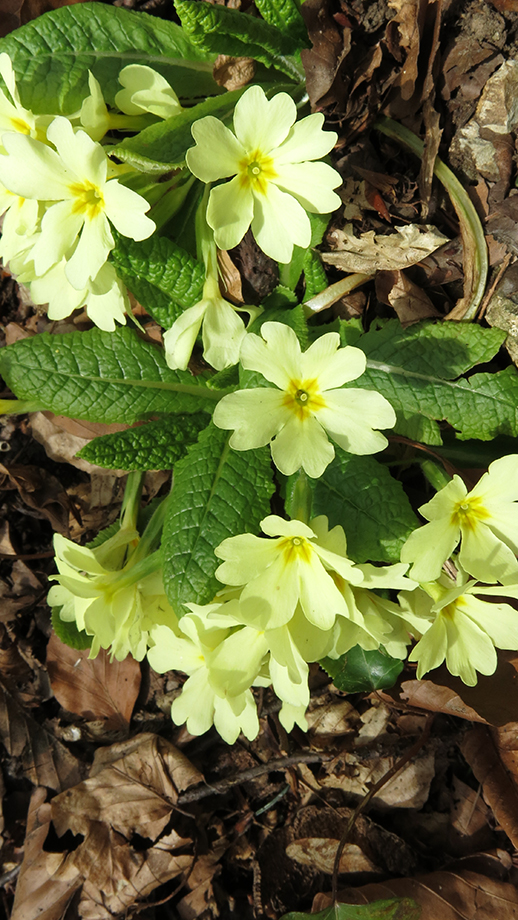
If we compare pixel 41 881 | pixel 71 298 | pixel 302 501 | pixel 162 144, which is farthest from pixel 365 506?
pixel 41 881

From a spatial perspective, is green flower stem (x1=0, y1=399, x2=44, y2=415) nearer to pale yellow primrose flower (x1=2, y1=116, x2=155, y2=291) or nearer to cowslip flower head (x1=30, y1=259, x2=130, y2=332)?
cowslip flower head (x1=30, y1=259, x2=130, y2=332)

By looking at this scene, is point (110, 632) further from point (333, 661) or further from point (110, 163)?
point (110, 163)

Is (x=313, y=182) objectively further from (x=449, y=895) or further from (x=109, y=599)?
(x=449, y=895)

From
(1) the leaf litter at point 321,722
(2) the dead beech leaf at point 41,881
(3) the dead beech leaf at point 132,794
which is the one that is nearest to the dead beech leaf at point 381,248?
(1) the leaf litter at point 321,722

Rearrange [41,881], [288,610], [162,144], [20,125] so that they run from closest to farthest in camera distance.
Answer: [288,610], [20,125], [162,144], [41,881]

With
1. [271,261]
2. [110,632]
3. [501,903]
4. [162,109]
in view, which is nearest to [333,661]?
[110,632]

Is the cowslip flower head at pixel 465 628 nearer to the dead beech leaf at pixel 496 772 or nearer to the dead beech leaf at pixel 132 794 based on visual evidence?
the dead beech leaf at pixel 496 772
